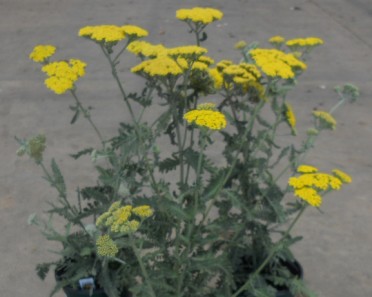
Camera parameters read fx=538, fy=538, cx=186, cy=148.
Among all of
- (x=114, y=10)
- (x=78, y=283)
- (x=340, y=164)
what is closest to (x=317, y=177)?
(x=78, y=283)

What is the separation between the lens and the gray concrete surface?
2783 mm

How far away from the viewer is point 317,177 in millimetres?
1734

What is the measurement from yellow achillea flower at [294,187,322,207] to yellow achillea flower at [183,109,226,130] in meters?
0.36

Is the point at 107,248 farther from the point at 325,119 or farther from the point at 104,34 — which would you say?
the point at 325,119

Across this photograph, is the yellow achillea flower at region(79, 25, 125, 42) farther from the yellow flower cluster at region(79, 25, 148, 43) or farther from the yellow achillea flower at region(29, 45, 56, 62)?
the yellow achillea flower at region(29, 45, 56, 62)

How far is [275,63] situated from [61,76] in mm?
707

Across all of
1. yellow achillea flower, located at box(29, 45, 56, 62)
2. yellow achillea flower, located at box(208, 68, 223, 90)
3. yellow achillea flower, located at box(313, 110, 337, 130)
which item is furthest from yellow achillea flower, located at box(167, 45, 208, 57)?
yellow achillea flower, located at box(313, 110, 337, 130)

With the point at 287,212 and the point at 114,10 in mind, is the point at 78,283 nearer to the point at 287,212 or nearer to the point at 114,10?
the point at 287,212

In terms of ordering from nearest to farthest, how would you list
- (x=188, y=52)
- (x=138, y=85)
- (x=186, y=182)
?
(x=188, y=52) < (x=186, y=182) < (x=138, y=85)

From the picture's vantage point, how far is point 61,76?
5.88 feet

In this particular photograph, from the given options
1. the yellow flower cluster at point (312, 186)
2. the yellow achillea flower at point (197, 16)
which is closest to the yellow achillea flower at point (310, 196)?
the yellow flower cluster at point (312, 186)

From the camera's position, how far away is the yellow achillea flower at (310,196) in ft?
5.46

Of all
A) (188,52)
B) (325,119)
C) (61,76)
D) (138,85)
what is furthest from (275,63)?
(138,85)

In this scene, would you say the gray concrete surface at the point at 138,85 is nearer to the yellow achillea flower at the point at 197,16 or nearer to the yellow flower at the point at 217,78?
the yellow flower at the point at 217,78
